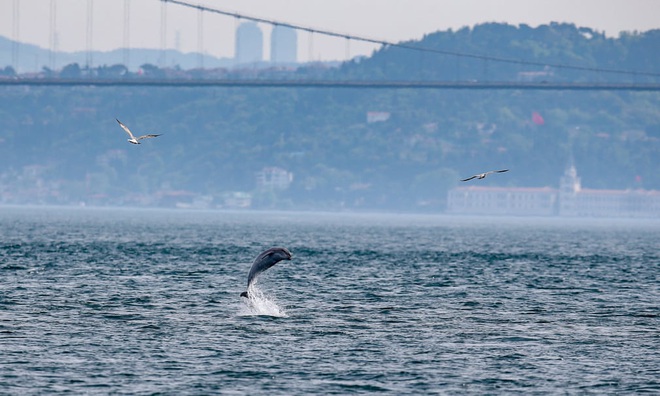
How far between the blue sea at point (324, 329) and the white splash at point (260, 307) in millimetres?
171

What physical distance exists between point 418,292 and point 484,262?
111 feet

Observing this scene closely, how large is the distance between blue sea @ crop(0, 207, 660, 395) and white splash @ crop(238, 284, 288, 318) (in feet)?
0.56

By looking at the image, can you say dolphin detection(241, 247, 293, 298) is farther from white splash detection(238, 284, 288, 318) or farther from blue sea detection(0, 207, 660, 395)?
white splash detection(238, 284, 288, 318)

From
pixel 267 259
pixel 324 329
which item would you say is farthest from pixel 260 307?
pixel 267 259

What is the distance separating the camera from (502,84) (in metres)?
193

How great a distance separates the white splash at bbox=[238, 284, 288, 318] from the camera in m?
54.7

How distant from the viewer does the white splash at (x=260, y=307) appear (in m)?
54.7

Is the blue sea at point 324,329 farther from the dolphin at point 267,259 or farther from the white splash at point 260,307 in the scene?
the dolphin at point 267,259

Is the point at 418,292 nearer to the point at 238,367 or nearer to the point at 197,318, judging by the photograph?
the point at 197,318

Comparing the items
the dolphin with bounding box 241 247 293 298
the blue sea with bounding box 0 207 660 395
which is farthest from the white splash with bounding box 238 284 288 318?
the dolphin with bounding box 241 247 293 298

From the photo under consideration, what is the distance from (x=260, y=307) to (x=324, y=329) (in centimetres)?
762

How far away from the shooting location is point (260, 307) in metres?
56.7

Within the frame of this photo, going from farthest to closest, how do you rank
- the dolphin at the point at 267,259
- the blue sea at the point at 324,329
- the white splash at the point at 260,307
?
the white splash at the point at 260,307 < the dolphin at the point at 267,259 < the blue sea at the point at 324,329

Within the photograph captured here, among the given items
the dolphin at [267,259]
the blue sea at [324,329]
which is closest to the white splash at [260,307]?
the blue sea at [324,329]
